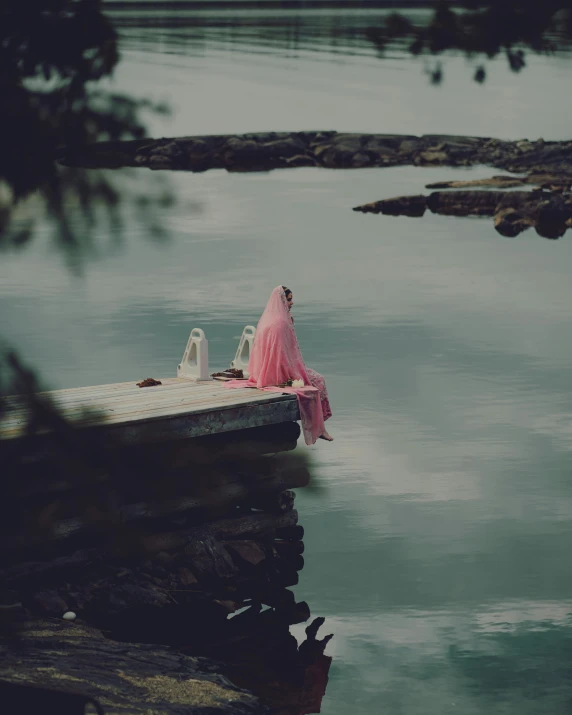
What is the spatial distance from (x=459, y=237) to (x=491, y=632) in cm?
3929

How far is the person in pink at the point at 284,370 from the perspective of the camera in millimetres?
15250

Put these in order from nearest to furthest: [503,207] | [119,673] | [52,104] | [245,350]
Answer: [52,104]
[119,673]
[245,350]
[503,207]

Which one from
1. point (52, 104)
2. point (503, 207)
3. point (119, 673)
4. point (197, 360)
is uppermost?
point (52, 104)

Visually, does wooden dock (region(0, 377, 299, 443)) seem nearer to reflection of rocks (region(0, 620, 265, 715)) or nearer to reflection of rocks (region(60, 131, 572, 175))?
reflection of rocks (region(0, 620, 265, 715))

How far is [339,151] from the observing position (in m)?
83.9

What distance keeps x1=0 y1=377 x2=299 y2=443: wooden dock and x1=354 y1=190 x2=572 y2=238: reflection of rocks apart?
40.5 m

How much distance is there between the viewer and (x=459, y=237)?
2066 inches

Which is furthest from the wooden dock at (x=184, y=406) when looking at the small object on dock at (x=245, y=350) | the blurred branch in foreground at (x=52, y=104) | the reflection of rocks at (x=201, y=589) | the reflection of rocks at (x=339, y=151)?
the reflection of rocks at (x=339, y=151)

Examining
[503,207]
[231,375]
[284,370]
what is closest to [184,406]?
[284,370]

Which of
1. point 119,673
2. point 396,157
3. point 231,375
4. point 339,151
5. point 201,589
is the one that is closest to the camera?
point 119,673

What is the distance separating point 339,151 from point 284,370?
2738 inches

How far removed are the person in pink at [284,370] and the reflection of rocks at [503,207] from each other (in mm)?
39464

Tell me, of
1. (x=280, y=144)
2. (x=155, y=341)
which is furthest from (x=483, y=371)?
(x=280, y=144)

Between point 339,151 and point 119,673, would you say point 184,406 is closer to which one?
point 119,673
